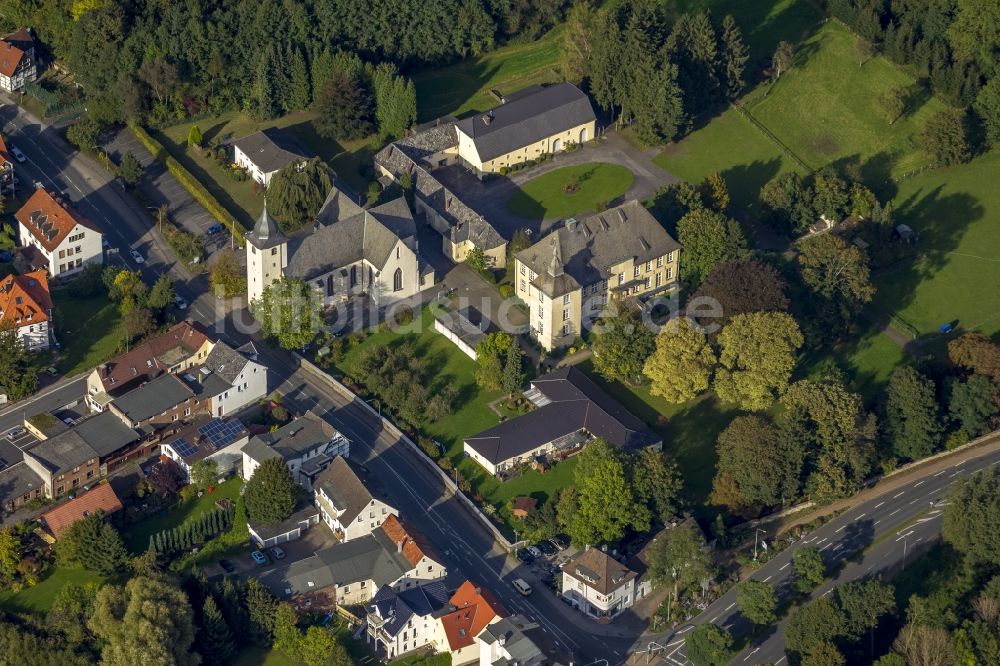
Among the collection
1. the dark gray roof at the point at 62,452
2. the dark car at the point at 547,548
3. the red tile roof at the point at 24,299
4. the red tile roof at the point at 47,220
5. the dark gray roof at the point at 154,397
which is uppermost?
the red tile roof at the point at 47,220

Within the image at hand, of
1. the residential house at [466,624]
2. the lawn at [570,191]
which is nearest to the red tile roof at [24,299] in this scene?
the lawn at [570,191]

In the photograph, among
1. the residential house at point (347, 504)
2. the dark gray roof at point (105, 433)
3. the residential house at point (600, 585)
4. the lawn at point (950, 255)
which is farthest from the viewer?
the lawn at point (950, 255)

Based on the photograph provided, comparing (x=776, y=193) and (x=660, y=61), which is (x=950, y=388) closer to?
(x=776, y=193)

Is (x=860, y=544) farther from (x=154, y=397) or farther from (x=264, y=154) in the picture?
(x=264, y=154)

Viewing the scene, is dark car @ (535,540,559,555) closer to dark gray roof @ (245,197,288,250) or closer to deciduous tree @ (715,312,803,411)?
deciduous tree @ (715,312,803,411)

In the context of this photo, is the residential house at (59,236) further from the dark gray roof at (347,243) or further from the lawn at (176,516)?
the lawn at (176,516)

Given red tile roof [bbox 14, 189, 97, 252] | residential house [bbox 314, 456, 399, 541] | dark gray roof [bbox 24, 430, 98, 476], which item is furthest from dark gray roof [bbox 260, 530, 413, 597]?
red tile roof [bbox 14, 189, 97, 252]
